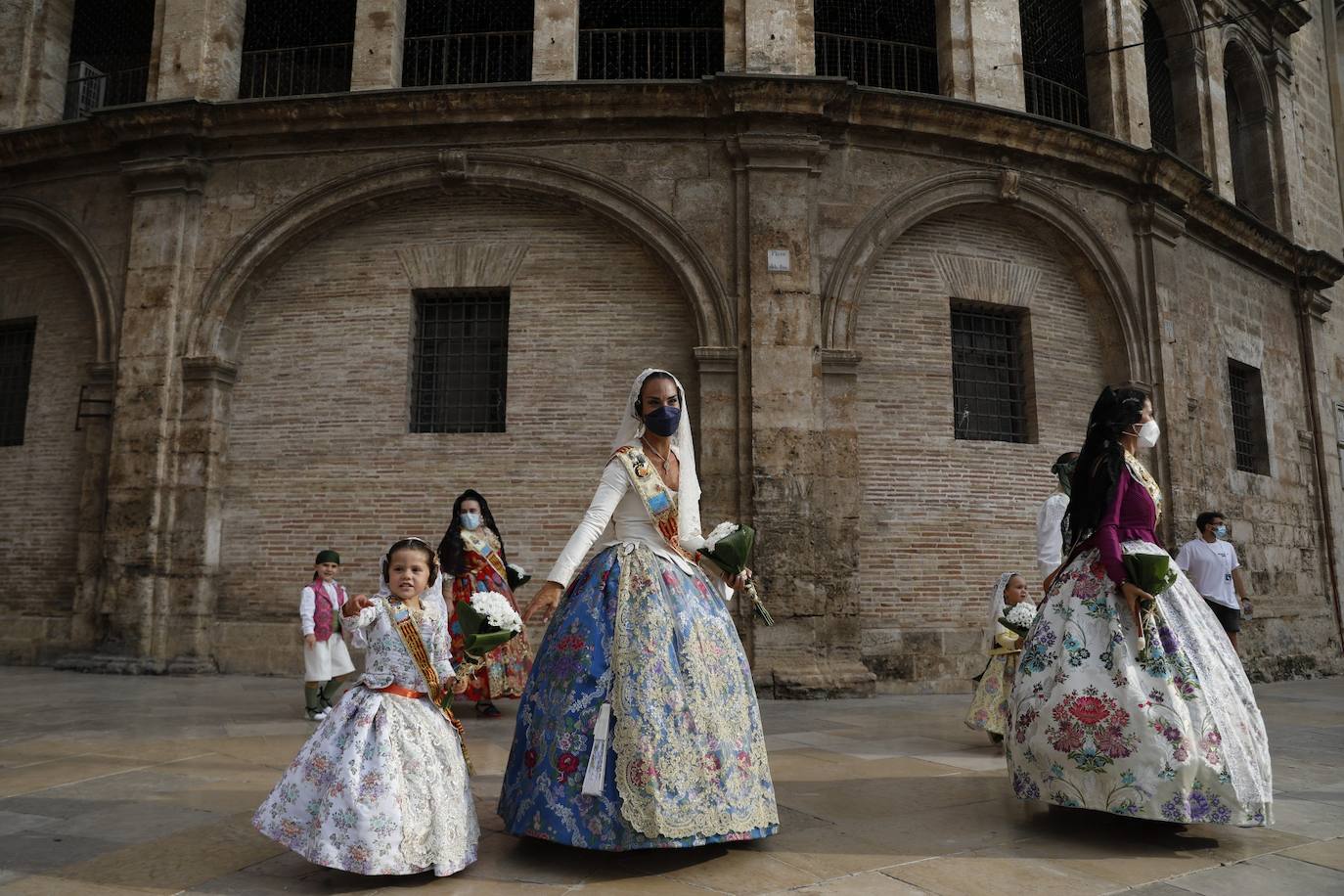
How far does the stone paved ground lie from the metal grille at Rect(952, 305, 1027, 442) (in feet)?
15.8

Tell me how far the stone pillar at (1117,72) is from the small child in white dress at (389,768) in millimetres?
11041

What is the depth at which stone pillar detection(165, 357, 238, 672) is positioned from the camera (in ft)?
32.1

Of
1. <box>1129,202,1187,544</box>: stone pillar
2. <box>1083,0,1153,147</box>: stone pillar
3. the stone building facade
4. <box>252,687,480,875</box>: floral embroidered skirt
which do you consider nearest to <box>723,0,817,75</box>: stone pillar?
the stone building facade

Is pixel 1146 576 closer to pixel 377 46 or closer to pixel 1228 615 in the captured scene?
pixel 1228 615

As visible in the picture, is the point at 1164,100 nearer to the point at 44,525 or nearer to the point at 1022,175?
the point at 1022,175

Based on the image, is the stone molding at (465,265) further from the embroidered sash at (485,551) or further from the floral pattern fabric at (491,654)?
the floral pattern fabric at (491,654)

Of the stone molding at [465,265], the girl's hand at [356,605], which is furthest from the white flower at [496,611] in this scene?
the stone molding at [465,265]

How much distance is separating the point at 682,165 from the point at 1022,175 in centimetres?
385

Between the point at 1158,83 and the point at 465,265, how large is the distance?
10.6m

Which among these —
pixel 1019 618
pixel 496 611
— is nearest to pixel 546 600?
pixel 496 611

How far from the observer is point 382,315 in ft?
34.0

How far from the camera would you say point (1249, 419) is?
535 inches

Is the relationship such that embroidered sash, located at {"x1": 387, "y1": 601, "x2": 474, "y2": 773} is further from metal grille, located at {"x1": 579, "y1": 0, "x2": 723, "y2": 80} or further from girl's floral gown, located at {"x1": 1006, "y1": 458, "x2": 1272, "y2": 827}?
metal grille, located at {"x1": 579, "y1": 0, "x2": 723, "y2": 80}

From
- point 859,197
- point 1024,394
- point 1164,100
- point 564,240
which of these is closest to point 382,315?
point 564,240
